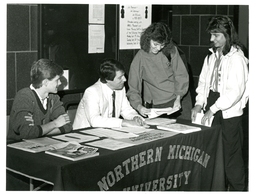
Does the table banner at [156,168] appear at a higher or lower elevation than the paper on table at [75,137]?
lower

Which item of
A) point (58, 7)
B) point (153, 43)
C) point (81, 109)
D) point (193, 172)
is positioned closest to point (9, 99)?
point (81, 109)

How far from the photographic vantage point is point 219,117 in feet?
15.3

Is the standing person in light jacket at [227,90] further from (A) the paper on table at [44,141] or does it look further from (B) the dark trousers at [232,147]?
(A) the paper on table at [44,141]

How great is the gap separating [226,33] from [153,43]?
2.36ft

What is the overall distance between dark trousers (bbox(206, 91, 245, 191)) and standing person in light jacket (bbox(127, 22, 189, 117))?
379mm

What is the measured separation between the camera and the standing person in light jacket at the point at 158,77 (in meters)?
4.80

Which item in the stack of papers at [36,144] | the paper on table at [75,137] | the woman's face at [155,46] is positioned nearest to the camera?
the stack of papers at [36,144]

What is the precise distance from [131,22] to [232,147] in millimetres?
1988

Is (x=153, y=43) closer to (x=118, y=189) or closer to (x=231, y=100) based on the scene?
(x=231, y=100)

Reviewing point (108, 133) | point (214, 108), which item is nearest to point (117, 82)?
point (108, 133)

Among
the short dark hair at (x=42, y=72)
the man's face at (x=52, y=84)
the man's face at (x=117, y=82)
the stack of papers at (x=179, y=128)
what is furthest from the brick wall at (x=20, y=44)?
the stack of papers at (x=179, y=128)

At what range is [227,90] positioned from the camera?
455cm

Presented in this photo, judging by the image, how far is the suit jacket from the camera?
13.6 feet

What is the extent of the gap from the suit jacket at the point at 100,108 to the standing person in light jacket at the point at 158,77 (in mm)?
201
